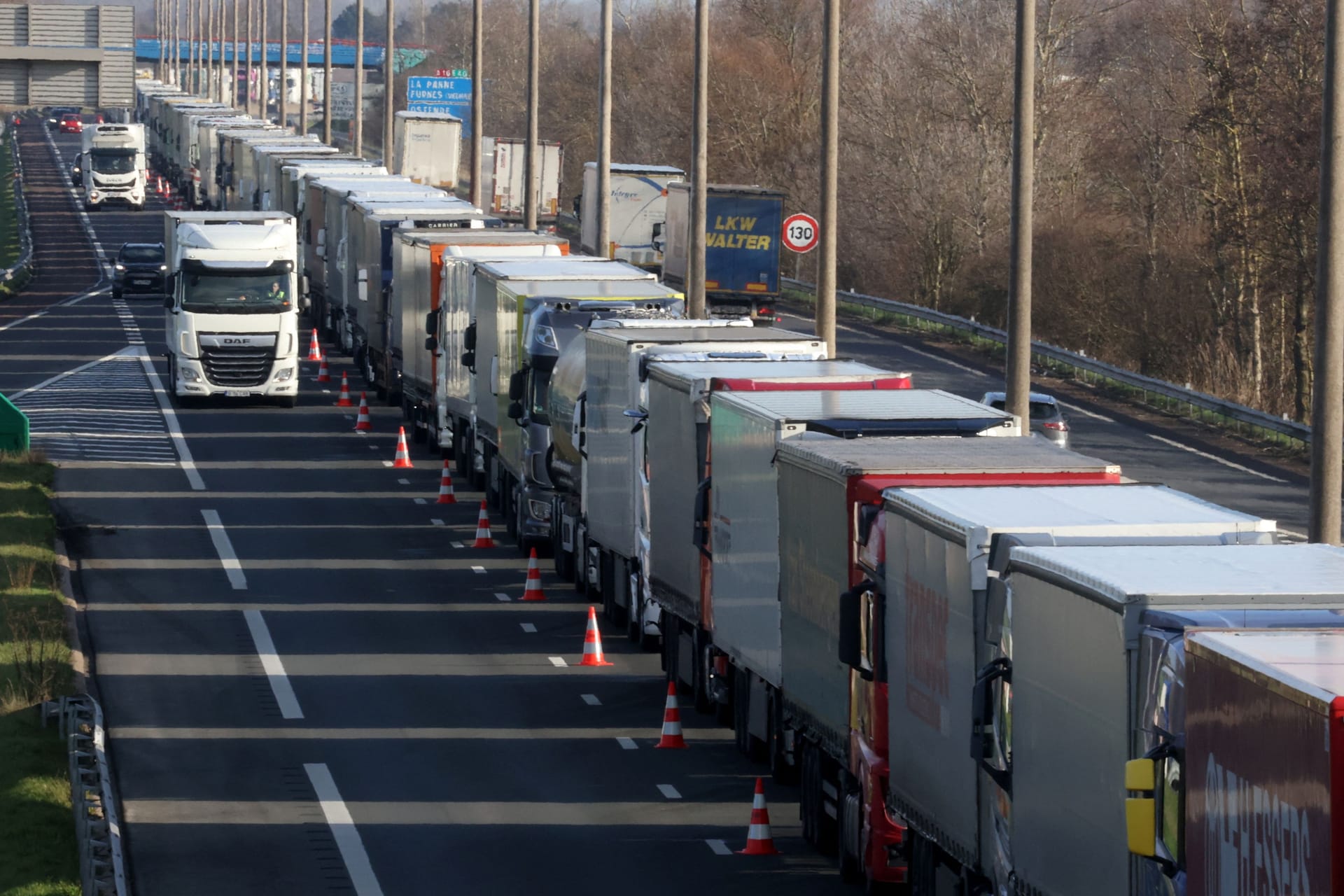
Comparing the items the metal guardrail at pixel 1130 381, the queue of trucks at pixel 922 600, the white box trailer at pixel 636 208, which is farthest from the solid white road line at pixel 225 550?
the white box trailer at pixel 636 208

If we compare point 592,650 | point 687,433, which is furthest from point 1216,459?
point 687,433

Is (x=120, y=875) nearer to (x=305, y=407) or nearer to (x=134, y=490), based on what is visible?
(x=134, y=490)

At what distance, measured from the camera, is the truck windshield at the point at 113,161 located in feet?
317

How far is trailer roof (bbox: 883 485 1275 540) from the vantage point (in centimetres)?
1160

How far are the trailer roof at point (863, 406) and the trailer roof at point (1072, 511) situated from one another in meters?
3.21

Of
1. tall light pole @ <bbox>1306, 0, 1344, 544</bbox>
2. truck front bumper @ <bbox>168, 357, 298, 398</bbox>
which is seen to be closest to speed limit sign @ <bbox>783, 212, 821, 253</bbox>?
truck front bumper @ <bbox>168, 357, 298, 398</bbox>

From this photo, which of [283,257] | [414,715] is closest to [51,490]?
[283,257]

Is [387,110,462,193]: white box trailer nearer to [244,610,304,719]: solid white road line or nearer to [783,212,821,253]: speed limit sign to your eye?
[783,212,821,253]: speed limit sign

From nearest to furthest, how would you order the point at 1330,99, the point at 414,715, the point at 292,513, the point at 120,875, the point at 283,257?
1. the point at 120,875
2. the point at 1330,99
3. the point at 414,715
4. the point at 292,513
5. the point at 283,257

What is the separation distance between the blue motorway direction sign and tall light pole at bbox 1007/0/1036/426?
67.7 meters

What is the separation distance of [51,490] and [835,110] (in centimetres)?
1206

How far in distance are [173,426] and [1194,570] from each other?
31940mm

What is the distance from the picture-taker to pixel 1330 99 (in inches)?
628

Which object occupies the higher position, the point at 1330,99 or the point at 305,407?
the point at 1330,99
